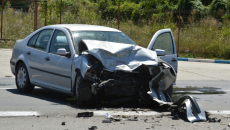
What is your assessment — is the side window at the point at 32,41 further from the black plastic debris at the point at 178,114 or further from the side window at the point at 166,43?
the black plastic debris at the point at 178,114

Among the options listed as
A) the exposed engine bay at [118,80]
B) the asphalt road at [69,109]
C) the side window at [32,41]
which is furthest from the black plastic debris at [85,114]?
the side window at [32,41]

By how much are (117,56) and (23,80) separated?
2.45 m

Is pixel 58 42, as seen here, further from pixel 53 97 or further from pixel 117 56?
pixel 117 56

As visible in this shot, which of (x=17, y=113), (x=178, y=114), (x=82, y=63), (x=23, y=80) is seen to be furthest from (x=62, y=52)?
(x=178, y=114)

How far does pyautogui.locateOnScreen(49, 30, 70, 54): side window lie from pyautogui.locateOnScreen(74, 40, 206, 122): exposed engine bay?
0.78 meters

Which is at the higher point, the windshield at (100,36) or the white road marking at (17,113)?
the windshield at (100,36)

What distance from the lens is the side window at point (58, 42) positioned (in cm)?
760

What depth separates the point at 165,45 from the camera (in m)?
8.39

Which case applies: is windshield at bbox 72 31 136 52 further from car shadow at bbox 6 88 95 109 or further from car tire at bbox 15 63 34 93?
car tire at bbox 15 63 34 93

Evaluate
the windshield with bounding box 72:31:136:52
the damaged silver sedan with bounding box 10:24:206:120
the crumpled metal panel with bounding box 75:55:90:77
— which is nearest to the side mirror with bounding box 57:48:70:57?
the damaged silver sedan with bounding box 10:24:206:120

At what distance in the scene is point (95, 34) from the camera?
7.78 meters

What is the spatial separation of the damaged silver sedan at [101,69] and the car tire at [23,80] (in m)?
0.28

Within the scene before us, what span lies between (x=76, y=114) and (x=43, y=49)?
7.15 feet

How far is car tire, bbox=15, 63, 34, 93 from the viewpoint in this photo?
8211mm
